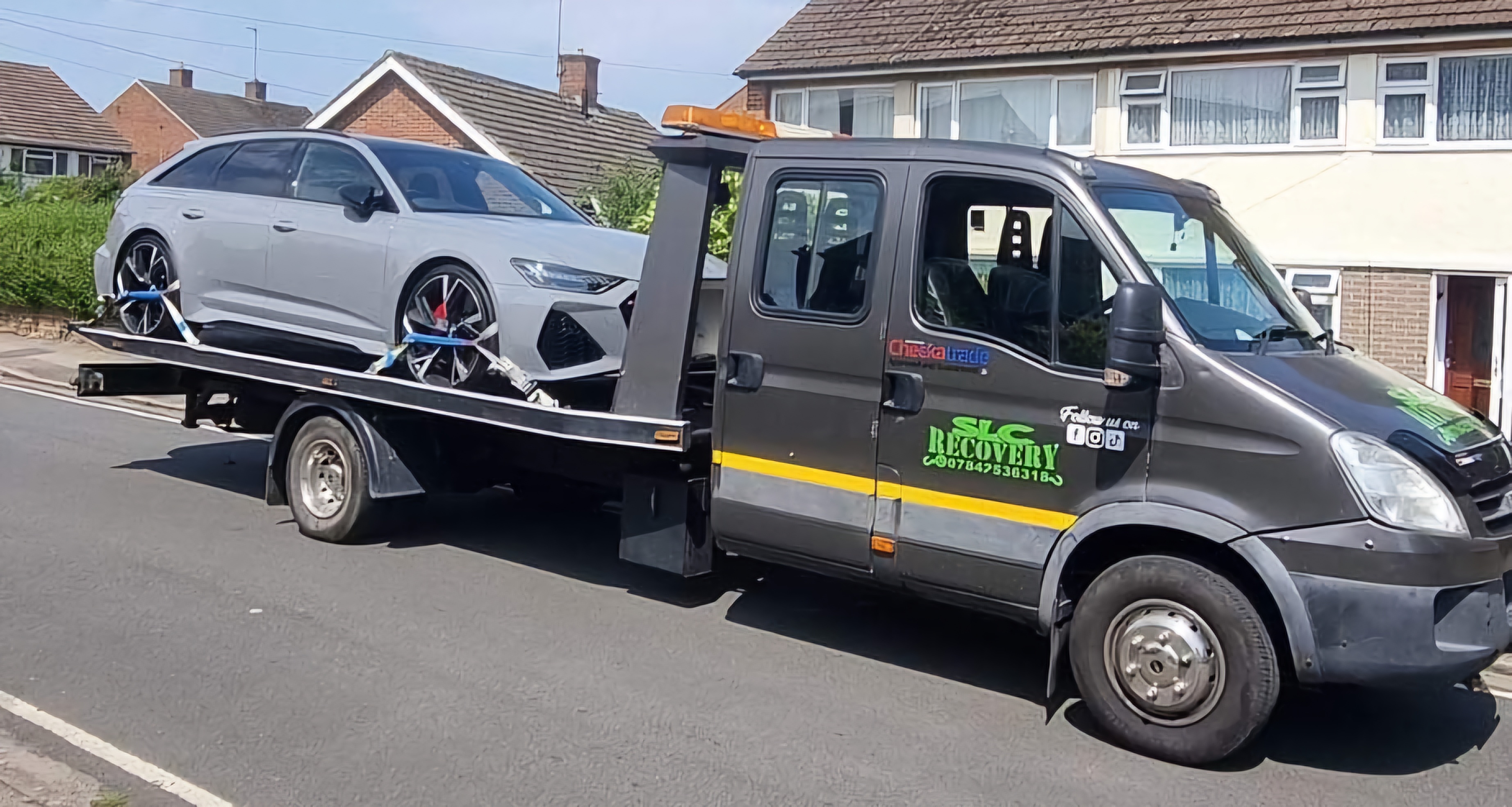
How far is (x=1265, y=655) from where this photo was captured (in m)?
4.87

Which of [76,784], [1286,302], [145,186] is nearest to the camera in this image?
[76,784]

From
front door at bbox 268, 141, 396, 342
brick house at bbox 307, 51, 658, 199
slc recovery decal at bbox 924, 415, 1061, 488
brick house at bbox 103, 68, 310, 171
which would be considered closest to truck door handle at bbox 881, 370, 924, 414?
slc recovery decal at bbox 924, 415, 1061, 488

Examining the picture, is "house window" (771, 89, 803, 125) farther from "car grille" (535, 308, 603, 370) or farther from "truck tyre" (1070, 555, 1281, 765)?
"truck tyre" (1070, 555, 1281, 765)

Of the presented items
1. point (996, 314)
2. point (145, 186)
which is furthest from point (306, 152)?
point (996, 314)

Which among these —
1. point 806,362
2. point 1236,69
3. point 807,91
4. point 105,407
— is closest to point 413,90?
point 807,91

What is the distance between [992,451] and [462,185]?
406 cm

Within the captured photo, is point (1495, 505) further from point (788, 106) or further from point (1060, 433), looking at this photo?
point (788, 106)

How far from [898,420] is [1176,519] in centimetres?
119

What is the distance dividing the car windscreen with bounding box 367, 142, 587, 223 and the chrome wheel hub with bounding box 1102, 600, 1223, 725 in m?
4.42

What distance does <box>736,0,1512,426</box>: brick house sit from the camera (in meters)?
15.5

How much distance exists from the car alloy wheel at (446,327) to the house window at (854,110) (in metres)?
12.4

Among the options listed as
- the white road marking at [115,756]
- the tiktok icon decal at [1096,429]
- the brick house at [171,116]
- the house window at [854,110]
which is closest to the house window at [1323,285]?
the house window at [854,110]

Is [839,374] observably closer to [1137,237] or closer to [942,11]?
[1137,237]

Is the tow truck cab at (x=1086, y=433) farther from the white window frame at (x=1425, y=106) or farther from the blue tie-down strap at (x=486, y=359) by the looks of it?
the white window frame at (x=1425, y=106)
